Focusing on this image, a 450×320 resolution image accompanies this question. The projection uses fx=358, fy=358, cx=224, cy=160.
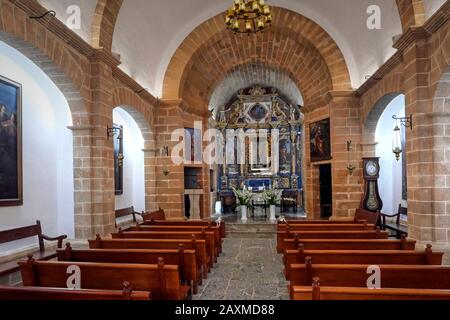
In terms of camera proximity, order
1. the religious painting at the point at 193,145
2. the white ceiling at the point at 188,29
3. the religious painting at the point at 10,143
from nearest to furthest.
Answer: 1. the religious painting at the point at 10,143
2. the white ceiling at the point at 188,29
3. the religious painting at the point at 193,145

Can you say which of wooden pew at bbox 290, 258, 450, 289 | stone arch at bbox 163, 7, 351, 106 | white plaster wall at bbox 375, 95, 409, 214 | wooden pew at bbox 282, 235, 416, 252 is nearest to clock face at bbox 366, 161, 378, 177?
white plaster wall at bbox 375, 95, 409, 214

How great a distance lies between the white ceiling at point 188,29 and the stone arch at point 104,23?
0.12 m

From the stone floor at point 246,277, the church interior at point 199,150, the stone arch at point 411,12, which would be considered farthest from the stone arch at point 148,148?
the stone arch at point 411,12

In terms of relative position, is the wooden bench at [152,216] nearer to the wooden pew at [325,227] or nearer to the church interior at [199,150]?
the church interior at [199,150]

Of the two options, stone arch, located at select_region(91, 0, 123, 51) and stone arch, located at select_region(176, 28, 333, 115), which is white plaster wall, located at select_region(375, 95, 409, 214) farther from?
stone arch, located at select_region(91, 0, 123, 51)

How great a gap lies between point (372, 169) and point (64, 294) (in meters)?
8.06

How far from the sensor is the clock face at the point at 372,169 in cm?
901

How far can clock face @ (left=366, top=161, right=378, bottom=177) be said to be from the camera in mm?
9007

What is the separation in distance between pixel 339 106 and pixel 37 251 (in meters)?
8.88

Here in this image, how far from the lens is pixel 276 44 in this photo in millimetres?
12398

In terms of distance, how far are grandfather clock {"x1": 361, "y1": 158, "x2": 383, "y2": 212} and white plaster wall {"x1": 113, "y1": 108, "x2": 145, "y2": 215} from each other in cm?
658

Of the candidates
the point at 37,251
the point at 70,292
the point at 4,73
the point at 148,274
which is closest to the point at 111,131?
the point at 4,73

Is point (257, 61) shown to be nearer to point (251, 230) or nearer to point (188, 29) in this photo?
point (188, 29)

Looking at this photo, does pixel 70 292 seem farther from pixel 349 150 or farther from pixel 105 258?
pixel 349 150
